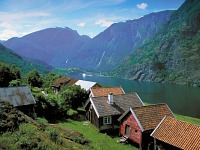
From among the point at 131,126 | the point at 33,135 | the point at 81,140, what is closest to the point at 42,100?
the point at 131,126

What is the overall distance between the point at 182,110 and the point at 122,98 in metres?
34.2

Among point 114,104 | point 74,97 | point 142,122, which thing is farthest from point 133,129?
point 74,97

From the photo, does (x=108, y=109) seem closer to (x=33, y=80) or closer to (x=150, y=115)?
(x=150, y=115)

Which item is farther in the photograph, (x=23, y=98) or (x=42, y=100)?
(x=42, y=100)

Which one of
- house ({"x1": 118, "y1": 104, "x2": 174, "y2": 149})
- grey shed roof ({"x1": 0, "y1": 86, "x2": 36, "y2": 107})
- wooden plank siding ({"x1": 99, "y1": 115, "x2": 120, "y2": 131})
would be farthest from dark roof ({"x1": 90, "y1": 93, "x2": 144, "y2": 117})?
grey shed roof ({"x1": 0, "y1": 86, "x2": 36, "y2": 107})

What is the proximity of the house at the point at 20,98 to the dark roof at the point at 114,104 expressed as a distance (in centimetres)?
947

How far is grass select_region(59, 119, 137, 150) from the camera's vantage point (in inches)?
1051

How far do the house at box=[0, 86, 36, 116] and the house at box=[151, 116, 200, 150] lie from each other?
1941 cm

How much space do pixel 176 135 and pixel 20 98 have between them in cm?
2291

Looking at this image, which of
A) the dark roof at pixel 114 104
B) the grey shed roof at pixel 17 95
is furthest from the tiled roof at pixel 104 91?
the grey shed roof at pixel 17 95

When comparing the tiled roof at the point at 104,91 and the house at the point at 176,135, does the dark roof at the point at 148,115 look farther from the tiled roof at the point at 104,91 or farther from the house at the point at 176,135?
the tiled roof at the point at 104,91

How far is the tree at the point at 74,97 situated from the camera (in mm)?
A: 43122

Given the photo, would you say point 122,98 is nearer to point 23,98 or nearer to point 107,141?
point 107,141

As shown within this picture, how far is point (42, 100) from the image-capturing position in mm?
37906
